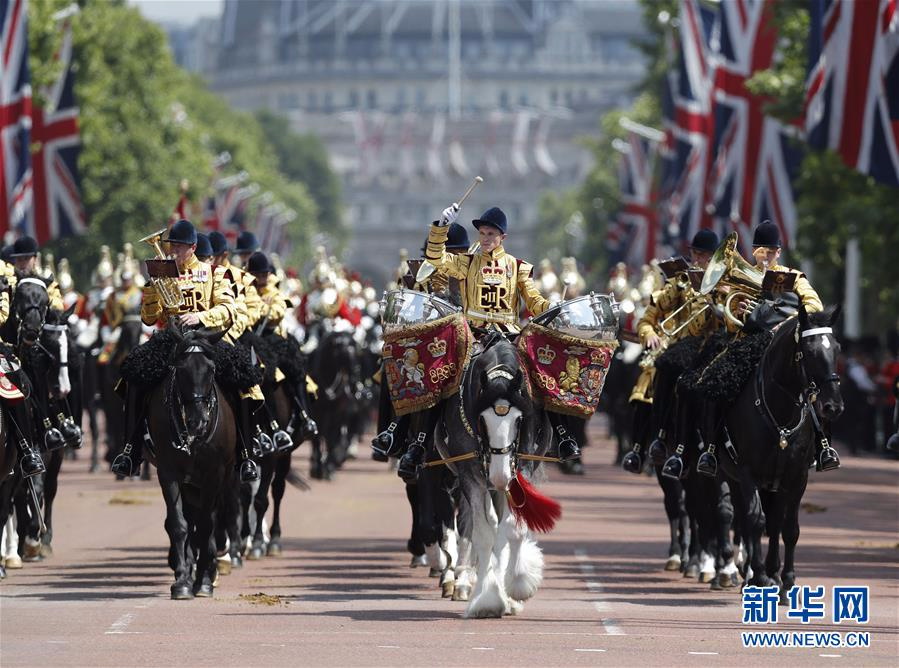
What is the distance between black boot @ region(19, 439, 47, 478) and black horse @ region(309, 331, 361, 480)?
41.8 feet

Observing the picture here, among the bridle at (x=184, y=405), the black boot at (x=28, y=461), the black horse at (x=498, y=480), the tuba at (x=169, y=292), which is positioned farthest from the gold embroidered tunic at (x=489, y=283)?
the black boot at (x=28, y=461)

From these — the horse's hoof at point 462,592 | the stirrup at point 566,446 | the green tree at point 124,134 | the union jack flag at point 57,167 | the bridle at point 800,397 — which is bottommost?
the horse's hoof at point 462,592

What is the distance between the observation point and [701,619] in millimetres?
16469

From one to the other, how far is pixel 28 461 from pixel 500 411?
416 centimetres

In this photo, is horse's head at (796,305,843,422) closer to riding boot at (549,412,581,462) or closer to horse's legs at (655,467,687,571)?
riding boot at (549,412,581,462)

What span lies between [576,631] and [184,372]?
3581 mm

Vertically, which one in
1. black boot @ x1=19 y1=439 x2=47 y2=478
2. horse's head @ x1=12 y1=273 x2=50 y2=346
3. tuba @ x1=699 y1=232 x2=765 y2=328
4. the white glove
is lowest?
black boot @ x1=19 y1=439 x2=47 y2=478

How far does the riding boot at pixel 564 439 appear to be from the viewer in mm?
16906

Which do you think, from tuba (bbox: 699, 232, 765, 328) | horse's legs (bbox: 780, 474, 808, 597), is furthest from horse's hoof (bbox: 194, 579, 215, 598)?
tuba (bbox: 699, 232, 765, 328)

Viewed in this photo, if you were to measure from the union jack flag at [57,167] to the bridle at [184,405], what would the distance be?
81.8 feet

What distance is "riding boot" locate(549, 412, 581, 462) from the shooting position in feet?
55.5

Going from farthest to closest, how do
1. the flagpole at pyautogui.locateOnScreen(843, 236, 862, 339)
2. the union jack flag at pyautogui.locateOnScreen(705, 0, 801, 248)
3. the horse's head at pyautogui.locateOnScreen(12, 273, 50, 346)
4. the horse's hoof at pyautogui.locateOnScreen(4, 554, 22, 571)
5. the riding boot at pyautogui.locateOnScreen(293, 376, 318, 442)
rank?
the flagpole at pyautogui.locateOnScreen(843, 236, 862, 339), the union jack flag at pyautogui.locateOnScreen(705, 0, 801, 248), the riding boot at pyautogui.locateOnScreen(293, 376, 318, 442), the horse's hoof at pyautogui.locateOnScreen(4, 554, 22, 571), the horse's head at pyautogui.locateOnScreen(12, 273, 50, 346)

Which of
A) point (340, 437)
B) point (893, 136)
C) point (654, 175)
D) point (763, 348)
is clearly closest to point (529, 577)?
point (763, 348)

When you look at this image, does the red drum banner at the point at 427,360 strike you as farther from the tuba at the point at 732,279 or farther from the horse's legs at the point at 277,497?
the horse's legs at the point at 277,497
